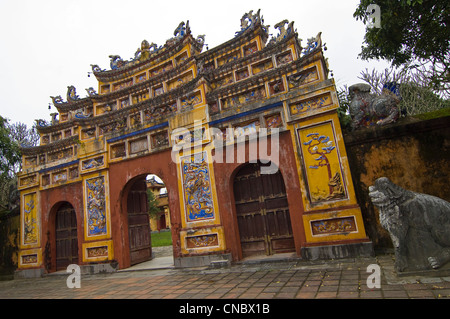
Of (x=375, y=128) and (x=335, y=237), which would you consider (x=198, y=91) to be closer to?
(x=375, y=128)

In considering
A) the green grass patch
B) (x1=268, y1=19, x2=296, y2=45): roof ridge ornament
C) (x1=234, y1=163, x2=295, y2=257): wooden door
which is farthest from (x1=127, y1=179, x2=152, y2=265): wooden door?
(x1=268, y1=19, x2=296, y2=45): roof ridge ornament

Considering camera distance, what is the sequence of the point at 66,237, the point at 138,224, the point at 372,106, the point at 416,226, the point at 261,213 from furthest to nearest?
the point at 66,237
the point at 138,224
the point at 261,213
the point at 372,106
the point at 416,226

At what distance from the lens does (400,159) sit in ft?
18.7

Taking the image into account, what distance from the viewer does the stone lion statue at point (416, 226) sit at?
3.84 meters

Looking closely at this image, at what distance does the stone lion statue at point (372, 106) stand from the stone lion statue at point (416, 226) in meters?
2.48

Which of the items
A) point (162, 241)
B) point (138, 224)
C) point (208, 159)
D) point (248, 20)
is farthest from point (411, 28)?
point (162, 241)

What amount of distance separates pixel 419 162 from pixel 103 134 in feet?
29.8

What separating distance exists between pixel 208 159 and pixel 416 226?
485cm

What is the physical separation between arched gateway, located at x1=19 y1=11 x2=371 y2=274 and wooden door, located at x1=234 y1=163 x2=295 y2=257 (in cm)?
3

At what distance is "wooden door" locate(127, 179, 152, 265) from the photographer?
350 inches

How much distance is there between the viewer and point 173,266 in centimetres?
745

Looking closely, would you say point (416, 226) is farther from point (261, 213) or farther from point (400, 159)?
point (261, 213)

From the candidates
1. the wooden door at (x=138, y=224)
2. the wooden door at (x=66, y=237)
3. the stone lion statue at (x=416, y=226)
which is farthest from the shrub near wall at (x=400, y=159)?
the wooden door at (x=66, y=237)

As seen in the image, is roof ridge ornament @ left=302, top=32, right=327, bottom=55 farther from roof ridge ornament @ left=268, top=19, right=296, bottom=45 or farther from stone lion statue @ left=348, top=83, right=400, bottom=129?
stone lion statue @ left=348, top=83, right=400, bottom=129
